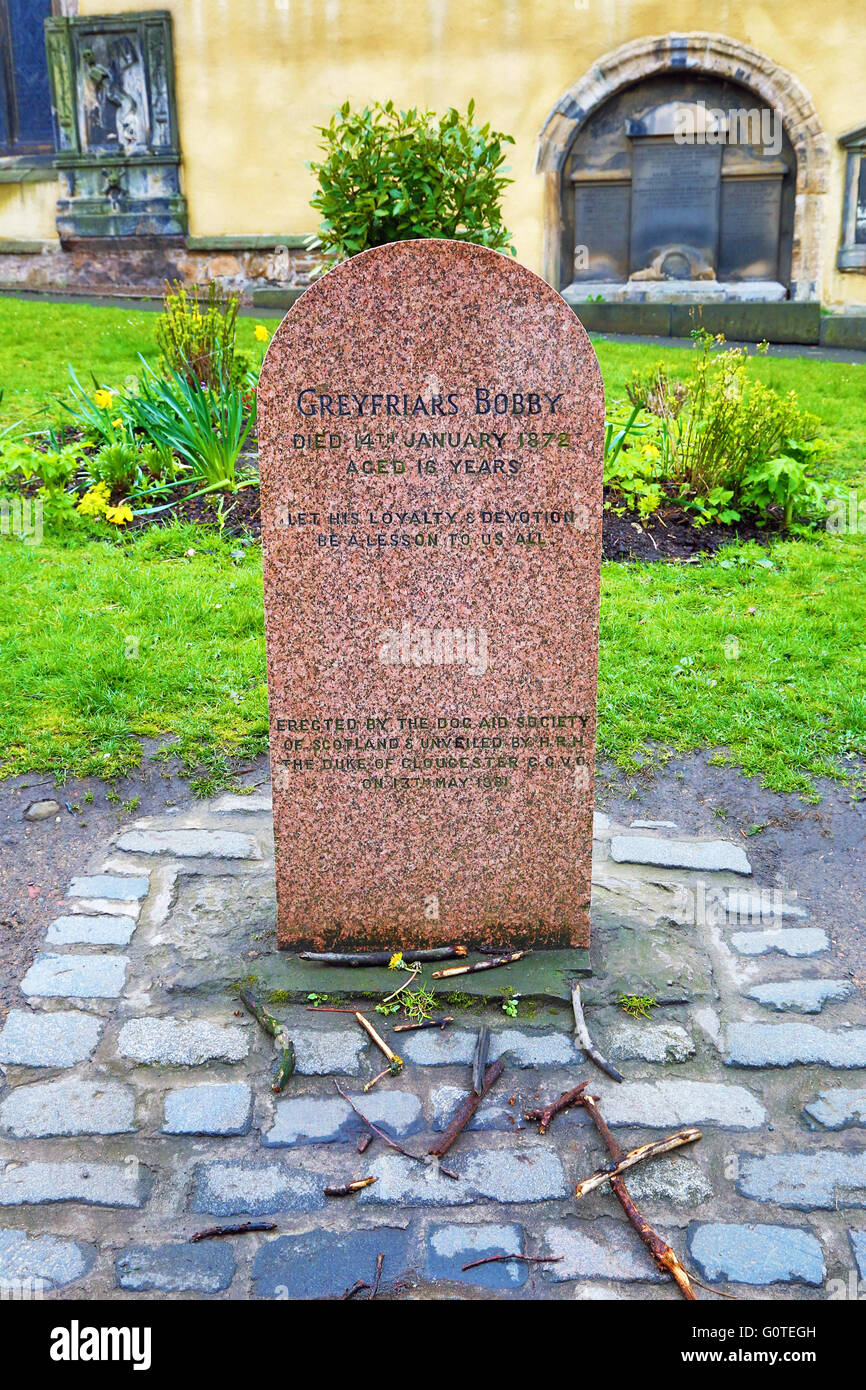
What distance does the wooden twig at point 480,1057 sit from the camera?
276 centimetres

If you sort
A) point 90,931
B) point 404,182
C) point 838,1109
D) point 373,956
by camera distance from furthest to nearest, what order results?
1. point 404,182
2. point 90,931
3. point 373,956
4. point 838,1109

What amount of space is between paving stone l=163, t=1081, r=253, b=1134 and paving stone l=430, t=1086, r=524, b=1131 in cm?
45

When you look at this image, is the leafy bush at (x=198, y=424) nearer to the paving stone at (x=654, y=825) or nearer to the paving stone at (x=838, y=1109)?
the paving stone at (x=654, y=825)

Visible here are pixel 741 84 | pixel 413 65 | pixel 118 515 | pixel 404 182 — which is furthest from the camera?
pixel 413 65

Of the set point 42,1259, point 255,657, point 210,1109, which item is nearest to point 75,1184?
point 42,1259

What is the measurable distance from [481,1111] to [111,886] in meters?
1.51

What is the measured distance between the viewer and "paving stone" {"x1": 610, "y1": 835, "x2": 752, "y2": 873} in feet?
12.4

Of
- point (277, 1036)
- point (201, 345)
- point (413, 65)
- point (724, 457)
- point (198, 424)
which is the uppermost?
point (413, 65)

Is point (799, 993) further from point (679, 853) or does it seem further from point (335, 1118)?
point (335, 1118)

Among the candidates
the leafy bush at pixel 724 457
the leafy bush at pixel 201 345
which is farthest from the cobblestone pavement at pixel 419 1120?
the leafy bush at pixel 201 345

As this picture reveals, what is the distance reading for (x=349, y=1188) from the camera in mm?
2494

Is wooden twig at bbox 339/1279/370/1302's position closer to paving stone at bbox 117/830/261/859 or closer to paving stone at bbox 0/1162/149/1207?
paving stone at bbox 0/1162/149/1207

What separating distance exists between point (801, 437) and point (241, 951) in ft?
18.2

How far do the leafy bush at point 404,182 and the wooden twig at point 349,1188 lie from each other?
16.1 ft
